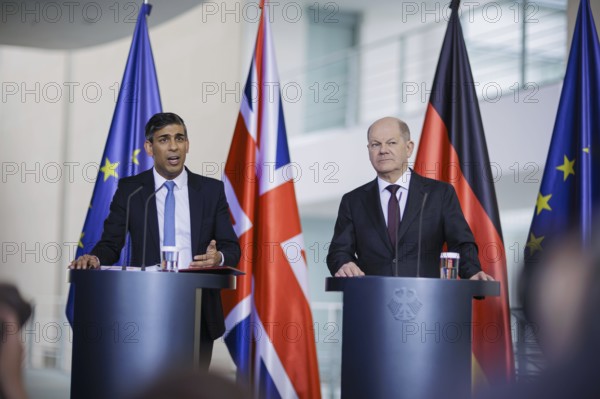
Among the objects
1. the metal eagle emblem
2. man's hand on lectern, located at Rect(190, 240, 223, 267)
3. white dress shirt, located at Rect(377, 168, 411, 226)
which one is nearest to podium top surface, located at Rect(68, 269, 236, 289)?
man's hand on lectern, located at Rect(190, 240, 223, 267)

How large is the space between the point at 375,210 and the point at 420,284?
27.8 inches

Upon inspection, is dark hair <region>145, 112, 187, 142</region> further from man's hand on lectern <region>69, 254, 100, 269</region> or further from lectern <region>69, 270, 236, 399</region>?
lectern <region>69, 270, 236, 399</region>

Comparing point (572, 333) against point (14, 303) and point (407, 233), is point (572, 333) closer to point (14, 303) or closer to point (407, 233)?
point (14, 303)

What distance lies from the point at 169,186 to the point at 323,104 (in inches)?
359

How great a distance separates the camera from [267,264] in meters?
4.94

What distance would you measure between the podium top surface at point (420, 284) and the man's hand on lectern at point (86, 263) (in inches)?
37.2

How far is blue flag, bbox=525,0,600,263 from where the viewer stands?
4.69 metres

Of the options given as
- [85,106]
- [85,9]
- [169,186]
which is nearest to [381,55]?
[85,106]

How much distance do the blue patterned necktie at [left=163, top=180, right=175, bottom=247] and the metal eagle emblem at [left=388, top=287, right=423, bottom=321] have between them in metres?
1.09

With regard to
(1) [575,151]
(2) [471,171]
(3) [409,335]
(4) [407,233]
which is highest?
(1) [575,151]

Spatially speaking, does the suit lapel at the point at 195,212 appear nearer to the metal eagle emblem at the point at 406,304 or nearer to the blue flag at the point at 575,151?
the metal eagle emblem at the point at 406,304

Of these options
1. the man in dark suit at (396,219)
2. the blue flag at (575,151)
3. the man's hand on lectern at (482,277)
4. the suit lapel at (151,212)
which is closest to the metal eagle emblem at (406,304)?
the man's hand on lectern at (482,277)

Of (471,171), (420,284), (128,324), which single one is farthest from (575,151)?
(128,324)

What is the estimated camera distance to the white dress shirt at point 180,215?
3867 mm
